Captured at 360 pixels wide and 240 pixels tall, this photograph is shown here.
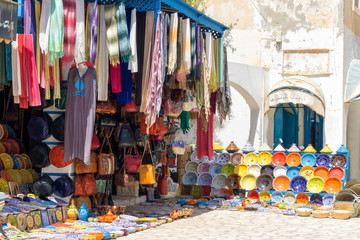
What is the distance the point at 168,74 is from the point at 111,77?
90 cm

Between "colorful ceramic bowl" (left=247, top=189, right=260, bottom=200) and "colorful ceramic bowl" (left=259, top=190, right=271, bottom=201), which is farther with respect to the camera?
"colorful ceramic bowl" (left=247, top=189, right=260, bottom=200)

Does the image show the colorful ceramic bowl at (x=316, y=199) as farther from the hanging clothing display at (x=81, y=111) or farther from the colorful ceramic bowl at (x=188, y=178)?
the hanging clothing display at (x=81, y=111)

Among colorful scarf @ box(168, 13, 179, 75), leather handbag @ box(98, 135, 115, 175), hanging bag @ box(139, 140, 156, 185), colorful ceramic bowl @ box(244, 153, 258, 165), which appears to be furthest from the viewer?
colorful ceramic bowl @ box(244, 153, 258, 165)

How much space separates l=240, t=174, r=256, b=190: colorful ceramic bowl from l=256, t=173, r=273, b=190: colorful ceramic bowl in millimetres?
146

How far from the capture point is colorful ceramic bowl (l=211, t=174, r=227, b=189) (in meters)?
13.7

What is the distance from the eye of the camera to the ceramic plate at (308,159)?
42.8 feet

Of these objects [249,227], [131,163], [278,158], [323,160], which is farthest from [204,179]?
[249,227]

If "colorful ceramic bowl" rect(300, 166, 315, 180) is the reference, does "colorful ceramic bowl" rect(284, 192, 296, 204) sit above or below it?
below

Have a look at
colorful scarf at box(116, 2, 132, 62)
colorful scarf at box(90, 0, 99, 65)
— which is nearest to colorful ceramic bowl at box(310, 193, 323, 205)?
colorful scarf at box(116, 2, 132, 62)

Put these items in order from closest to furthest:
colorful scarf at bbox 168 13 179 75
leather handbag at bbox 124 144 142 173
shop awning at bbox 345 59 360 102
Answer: colorful scarf at bbox 168 13 179 75 → leather handbag at bbox 124 144 142 173 → shop awning at bbox 345 59 360 102

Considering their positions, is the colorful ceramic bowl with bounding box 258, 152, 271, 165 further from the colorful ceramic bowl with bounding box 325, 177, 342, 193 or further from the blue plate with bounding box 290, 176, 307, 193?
the colorful ceramic bowl with bounding box 325, 177, 342, 193

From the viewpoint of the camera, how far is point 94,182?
1018 centimetres

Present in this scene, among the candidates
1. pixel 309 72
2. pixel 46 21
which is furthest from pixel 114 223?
pixel 309 72

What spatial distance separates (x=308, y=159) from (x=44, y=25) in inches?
270
